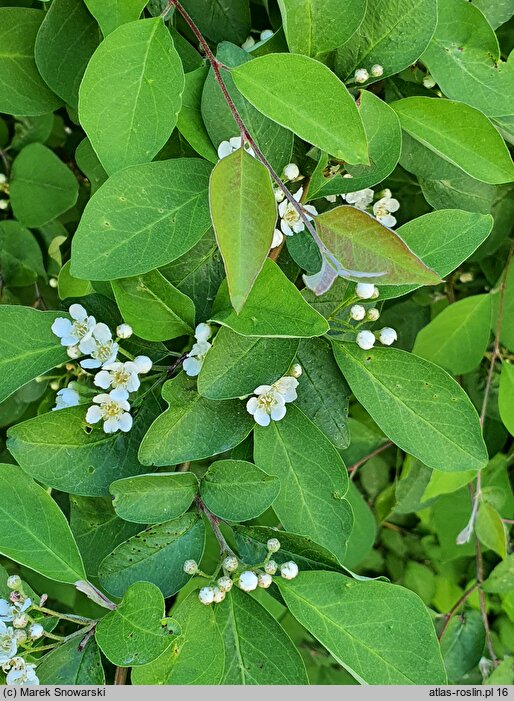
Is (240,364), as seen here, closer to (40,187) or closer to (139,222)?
(139,222)

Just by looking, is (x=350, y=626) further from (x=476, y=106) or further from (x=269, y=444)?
(x=476, y=106)

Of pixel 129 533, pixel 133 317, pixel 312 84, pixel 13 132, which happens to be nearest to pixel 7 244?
pixel 13 132

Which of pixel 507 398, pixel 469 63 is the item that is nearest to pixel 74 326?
pixel 469 63

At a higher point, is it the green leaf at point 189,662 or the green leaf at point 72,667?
the green leaf at point 189,662

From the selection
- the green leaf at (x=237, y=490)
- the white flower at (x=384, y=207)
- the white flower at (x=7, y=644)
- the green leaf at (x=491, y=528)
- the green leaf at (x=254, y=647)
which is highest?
the white flower at (x=384, y=207)

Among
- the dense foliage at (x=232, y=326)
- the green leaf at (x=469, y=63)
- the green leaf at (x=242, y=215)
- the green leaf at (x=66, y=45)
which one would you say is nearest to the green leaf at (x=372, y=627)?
the dense foliage at (x=232, y=326)

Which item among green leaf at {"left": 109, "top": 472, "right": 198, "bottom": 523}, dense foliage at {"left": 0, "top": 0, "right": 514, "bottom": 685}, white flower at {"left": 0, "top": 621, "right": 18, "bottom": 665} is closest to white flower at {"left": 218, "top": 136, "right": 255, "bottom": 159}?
dense foliage at {"left": 0, "top": 0, "right": 514, "bottom": 685}

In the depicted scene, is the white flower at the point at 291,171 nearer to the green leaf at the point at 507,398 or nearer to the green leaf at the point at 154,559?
the green leaf at the point at 154,559

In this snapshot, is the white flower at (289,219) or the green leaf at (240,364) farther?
the white flower at (289,219)
